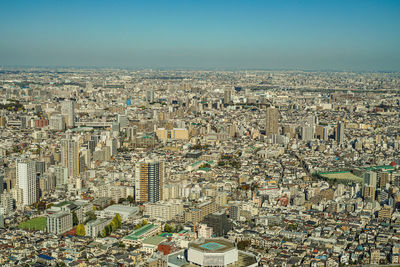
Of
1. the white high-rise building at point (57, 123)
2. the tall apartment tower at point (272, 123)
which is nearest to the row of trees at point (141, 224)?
the tall apartment tower at point (272, 123)

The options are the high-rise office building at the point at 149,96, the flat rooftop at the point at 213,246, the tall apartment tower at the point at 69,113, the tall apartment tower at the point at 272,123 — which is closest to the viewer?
the flat rooftop at the point at 213,246

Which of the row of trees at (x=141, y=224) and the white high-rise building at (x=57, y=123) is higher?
the white high-rise building at (x=57, y=123)

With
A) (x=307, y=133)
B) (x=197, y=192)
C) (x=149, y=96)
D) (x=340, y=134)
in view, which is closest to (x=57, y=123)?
(x=307, y=133)

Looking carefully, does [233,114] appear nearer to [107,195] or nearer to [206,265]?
[107,195]

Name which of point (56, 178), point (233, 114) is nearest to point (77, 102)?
point (233, 114)

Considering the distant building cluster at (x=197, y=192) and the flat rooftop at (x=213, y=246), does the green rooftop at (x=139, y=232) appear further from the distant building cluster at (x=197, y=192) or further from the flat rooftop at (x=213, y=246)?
the flat rooftop at (x=213, y=246)

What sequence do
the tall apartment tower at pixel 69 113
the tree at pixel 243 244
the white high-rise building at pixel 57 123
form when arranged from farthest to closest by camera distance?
the tall apartment tower at pixel 69 113, the white high-rise building at pixel 57 123, the tree at pixel 243 244

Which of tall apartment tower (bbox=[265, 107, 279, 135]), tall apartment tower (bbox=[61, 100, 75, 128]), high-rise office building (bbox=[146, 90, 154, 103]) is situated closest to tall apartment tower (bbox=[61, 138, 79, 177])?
tall apartment tower (bbox=[61, 100, 75, 128])
